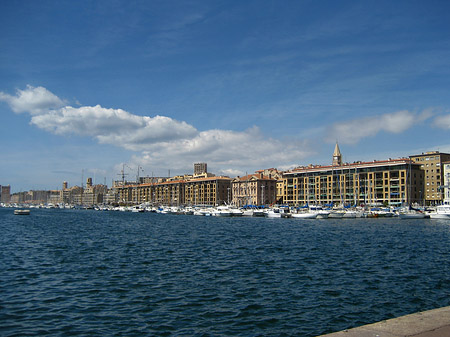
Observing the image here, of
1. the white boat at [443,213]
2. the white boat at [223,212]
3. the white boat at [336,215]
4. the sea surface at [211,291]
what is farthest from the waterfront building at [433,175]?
the sea surface at [211,291]

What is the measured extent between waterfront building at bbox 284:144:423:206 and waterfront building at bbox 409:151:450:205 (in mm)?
4165

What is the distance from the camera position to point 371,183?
6668 inches

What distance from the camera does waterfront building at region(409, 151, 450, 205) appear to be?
165625 millimetres

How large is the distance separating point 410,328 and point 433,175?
17998 centimetres

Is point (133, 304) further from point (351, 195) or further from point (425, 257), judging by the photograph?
point (351, 195)

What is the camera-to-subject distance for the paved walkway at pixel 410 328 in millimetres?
9086

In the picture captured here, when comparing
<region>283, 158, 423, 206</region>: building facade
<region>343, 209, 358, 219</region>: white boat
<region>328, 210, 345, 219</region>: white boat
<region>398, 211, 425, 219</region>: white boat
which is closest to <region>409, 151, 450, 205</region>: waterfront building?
<region>283, 158, 423, 206</region>: building facade

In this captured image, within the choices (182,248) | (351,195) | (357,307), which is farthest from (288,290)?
(351,195)

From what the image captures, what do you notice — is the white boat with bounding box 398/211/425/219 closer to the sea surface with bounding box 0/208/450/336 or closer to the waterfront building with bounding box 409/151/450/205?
the waterfront building with bounding box 409/151/450/205

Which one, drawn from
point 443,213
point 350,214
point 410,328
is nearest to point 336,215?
point 350,214

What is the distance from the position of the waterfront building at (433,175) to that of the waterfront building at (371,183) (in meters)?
4.16

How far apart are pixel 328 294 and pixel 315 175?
583 feet

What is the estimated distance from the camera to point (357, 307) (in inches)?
720

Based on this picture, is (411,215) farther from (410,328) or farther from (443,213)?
(410,328)
